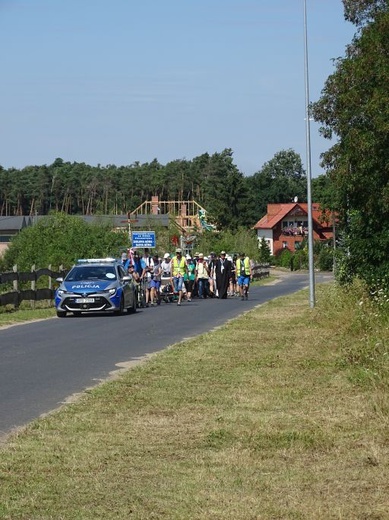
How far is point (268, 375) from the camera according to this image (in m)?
15.1

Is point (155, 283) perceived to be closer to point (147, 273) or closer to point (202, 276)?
point (147, 273)

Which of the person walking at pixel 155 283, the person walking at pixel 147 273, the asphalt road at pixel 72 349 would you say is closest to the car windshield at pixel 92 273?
the asphalt road at pixel 72 349

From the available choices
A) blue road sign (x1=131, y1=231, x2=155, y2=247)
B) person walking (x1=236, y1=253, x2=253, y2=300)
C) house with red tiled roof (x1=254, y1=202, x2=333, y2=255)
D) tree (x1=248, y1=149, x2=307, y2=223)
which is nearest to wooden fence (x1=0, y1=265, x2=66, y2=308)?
person walking (x1=236, y1=253, x2=253, y2=300)

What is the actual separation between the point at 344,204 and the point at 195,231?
215 feet

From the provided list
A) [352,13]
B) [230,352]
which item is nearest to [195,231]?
[352,13]

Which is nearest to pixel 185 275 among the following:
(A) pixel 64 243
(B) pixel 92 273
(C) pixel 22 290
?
(C) pixel 22 290

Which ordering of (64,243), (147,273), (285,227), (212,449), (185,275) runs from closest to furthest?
(212,449), (147,273), (185,275), (64,243), (285,227)

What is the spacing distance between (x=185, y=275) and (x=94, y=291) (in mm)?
10193

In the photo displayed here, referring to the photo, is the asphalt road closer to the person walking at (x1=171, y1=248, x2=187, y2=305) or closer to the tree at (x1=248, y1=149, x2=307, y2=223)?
the person walking at (x1=171, y1=248, x2=187, y2=305)

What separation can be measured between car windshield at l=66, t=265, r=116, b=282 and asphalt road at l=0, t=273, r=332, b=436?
1.34 meters

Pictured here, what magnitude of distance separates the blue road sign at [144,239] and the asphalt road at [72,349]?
1947 cm

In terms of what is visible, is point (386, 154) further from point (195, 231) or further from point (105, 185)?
point (105, 185)

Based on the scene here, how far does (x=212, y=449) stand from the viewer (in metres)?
9.72

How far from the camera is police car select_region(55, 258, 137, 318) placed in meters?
31.5
